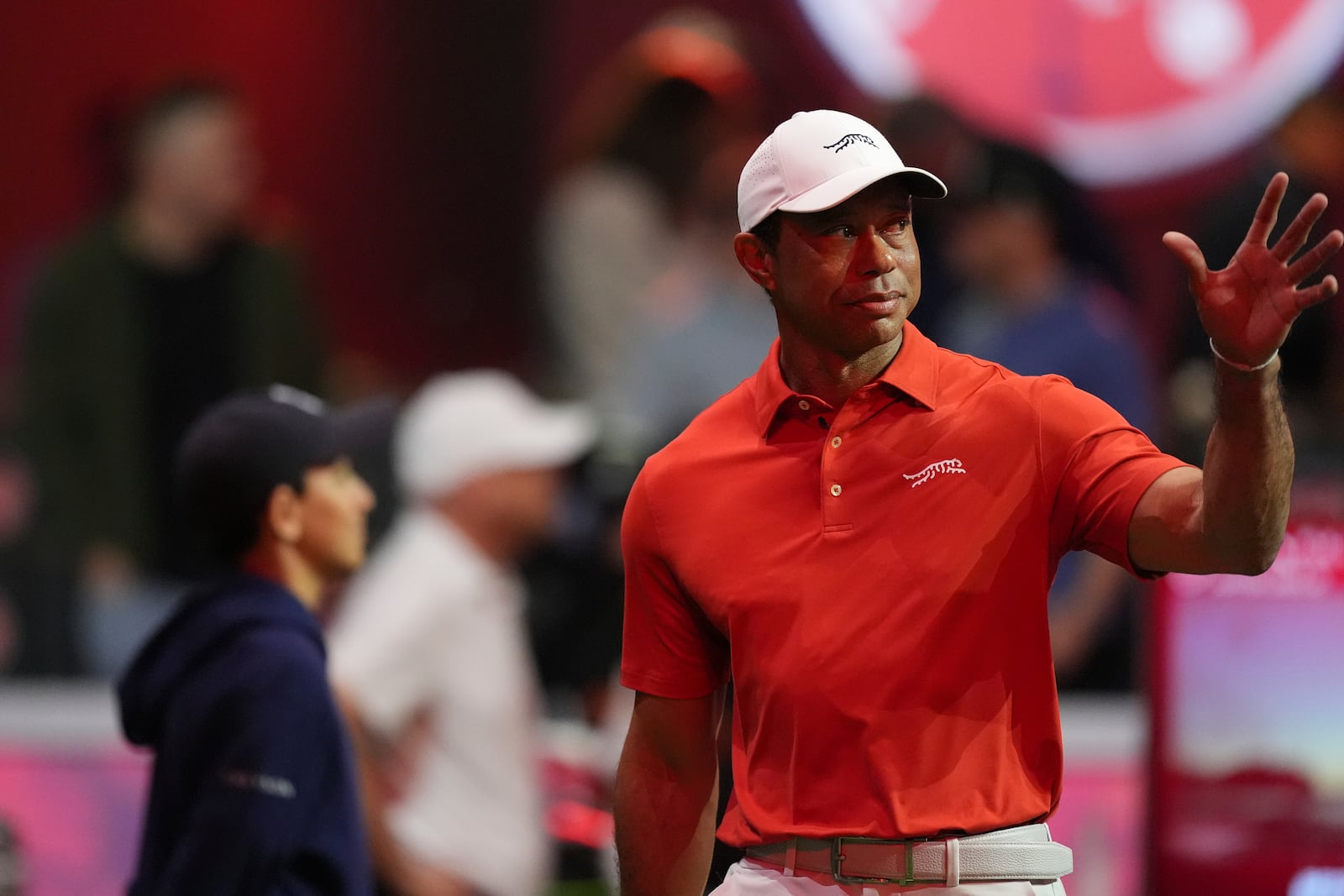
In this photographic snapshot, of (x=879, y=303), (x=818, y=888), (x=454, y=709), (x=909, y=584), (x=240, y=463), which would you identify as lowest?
(x=454, y=709)

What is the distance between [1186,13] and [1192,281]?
5.86 m

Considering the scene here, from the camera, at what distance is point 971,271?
6.36 metres

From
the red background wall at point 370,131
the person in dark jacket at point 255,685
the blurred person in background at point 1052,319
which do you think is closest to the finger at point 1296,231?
the person in dark jacket at point 255,685

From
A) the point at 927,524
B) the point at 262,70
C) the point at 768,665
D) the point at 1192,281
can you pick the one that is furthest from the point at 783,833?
the point at 262,70

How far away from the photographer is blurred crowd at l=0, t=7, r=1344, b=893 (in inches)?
227

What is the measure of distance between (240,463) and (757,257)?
1.22m

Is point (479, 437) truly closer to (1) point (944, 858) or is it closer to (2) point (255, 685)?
(2) point (255, 685)

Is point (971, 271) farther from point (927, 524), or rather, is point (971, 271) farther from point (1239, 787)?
point (927, 524)

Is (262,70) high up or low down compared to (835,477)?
up

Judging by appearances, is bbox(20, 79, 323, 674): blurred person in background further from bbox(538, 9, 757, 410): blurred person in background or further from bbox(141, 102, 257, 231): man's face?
bbox(538, 9, 757, 410): blurred person in background

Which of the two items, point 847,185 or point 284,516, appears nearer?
point 847,185

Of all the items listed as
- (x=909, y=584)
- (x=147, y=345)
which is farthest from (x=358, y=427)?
(x=147, y=345)

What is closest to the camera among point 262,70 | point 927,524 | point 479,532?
point 927,524

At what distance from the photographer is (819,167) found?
3.05 meters
